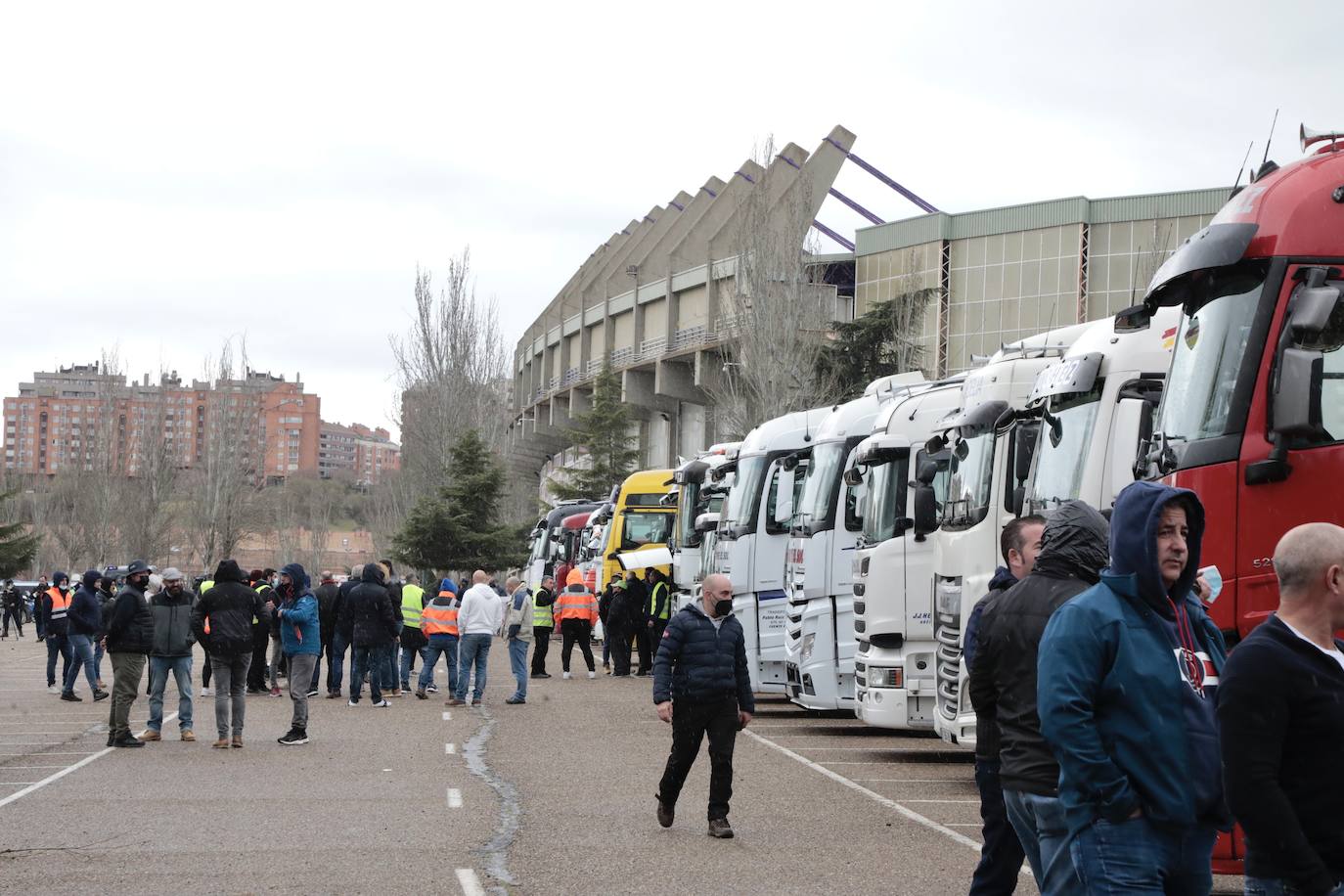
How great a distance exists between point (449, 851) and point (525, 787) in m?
3.25

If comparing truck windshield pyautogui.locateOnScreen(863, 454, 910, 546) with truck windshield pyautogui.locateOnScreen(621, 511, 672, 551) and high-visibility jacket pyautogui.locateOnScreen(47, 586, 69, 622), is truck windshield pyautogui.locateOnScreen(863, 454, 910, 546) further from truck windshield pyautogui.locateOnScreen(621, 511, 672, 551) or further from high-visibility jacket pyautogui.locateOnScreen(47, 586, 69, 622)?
truck windshield pyautogui.locateOnScreen(621, 511, 672, 551)

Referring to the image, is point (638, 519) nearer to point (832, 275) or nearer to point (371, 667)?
point (371, 667)

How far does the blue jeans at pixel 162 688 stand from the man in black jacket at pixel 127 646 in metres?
0.25

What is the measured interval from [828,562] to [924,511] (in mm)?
4011

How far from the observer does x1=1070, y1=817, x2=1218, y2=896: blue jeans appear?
16.3ft

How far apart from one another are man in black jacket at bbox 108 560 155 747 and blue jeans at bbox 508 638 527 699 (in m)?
6.28

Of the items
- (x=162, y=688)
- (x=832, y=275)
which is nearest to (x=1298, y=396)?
(x=162, y=688)

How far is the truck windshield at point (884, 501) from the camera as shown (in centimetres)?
1745

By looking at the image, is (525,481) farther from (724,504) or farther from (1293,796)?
(1293,796)

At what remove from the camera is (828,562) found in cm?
2009

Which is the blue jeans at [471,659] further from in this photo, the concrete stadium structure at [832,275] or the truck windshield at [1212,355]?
the concrete stadium structure at [832,275]

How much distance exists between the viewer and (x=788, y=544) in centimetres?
2164

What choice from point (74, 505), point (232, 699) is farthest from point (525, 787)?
point (74, 505)

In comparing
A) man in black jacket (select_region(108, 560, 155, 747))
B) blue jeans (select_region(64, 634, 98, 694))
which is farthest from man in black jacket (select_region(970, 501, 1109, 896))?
blue jeans (select_region(64, 634, 98, 694))
